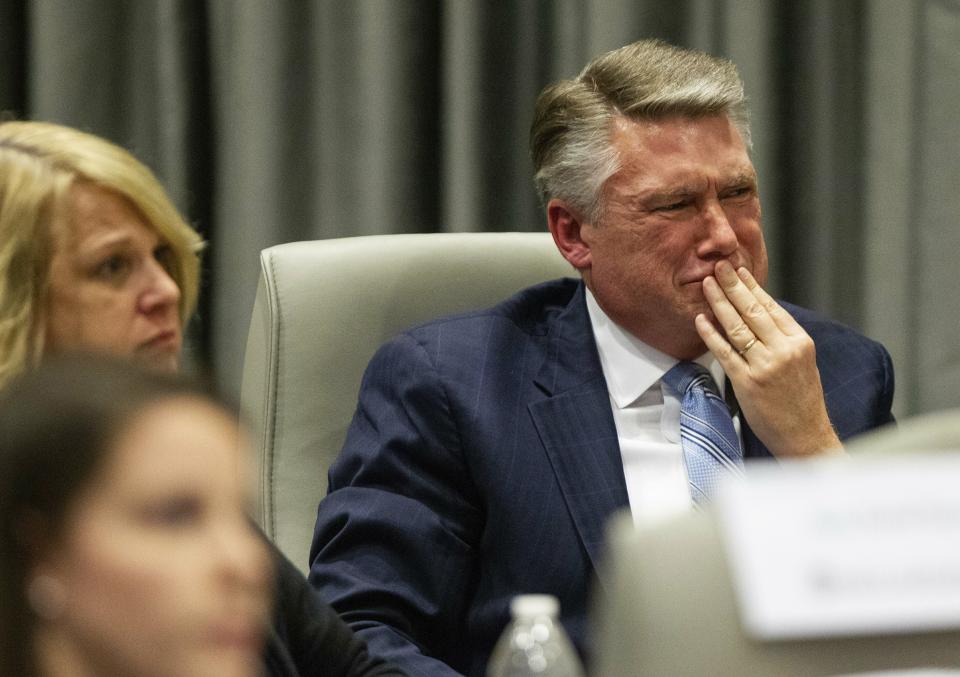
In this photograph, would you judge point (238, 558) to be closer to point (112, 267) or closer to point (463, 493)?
point (112, 267)

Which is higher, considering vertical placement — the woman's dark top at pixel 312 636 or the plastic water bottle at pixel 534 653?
the plastic water bottle at pixel 534 653

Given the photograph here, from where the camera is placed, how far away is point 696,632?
2.18 feet

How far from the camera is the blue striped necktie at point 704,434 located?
173 cm

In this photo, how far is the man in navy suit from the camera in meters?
1.68

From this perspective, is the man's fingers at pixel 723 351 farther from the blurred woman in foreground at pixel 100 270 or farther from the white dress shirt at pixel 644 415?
the blurred woman in foreground at pixel 100 270

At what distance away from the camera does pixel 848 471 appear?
2.06 ft

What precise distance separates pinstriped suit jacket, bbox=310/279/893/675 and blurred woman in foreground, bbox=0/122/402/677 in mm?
245

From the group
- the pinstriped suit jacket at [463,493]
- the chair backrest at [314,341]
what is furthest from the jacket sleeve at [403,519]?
the chair backrest at [314,341]

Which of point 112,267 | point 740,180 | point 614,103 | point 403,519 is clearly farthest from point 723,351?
point 112,267

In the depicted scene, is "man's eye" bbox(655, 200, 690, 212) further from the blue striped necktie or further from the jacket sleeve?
the jacket sleeve

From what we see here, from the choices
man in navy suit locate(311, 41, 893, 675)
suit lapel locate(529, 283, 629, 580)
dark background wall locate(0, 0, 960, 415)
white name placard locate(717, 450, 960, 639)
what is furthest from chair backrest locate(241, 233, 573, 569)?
white name placard locate(717, 450, 960, 639)

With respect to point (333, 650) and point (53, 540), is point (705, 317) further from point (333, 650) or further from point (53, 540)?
point (53, 540)

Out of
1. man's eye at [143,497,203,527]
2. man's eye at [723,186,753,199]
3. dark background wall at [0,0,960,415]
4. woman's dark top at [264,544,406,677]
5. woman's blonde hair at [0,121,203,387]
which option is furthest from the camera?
dark background wall at [0,0,960,415]

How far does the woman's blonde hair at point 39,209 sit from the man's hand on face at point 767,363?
0.74 m
